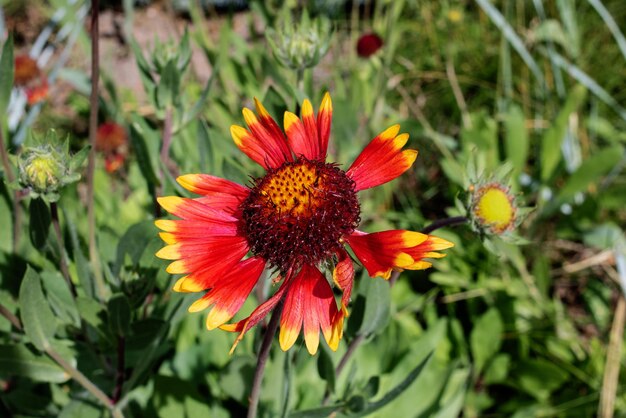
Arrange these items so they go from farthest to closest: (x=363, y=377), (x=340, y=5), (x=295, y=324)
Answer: (x=340, y=5) → (x=363, y=377) → (x=295, y=324)

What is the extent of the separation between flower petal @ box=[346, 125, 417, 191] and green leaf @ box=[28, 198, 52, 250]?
0.58 m

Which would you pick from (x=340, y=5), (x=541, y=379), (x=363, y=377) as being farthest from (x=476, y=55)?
(x=363, y=377)

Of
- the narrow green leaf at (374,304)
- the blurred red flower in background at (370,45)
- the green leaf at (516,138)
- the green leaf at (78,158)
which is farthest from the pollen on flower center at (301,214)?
the green leaf at (516,138)

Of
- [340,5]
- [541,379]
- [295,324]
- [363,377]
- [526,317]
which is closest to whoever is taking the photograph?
[295,324]

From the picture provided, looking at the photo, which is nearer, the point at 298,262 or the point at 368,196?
the point at 298,262

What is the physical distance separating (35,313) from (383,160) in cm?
68

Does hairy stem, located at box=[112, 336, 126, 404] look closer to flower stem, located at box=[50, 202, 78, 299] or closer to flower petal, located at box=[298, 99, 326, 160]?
flower stem, located at box=[50, 202, 78, 299]

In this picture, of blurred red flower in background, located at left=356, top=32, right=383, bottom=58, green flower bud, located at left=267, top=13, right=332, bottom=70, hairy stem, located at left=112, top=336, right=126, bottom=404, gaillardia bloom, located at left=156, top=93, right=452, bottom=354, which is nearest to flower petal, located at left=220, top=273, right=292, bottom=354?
gaillardia bloom, located at left=156, top=93, right=452, bottom=354

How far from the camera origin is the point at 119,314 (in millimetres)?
1171

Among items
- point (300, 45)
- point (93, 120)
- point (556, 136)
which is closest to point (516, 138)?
point (556, 136)

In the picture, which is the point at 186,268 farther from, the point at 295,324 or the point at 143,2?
the point at 143,2

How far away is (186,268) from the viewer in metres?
0.88

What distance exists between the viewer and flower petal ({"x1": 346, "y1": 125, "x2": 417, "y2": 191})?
94cm

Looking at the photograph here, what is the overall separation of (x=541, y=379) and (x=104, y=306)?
1.23m
